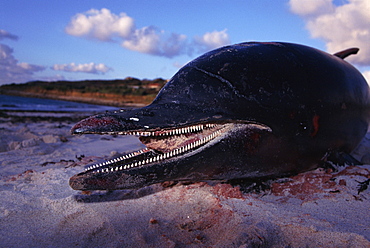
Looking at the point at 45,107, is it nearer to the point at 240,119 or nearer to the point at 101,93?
the point at 101,93

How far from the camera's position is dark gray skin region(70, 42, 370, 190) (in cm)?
228

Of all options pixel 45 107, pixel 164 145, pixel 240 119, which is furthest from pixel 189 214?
pixel 45 107

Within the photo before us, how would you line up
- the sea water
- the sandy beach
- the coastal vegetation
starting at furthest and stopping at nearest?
the coastal vegetation < the sea water < the sandy beach

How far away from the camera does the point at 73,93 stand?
43625 mm

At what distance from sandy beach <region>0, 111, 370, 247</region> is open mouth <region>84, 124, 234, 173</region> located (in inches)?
14.1

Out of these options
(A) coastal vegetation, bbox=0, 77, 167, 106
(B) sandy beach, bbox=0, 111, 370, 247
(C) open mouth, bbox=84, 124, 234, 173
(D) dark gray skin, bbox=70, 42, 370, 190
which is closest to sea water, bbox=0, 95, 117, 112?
(A) coastal vegetation, bbox=0, 77, 167, 106

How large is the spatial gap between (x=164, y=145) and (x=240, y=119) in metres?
0.77

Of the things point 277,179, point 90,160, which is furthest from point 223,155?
point 90,160

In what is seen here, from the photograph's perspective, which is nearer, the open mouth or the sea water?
the open mouth

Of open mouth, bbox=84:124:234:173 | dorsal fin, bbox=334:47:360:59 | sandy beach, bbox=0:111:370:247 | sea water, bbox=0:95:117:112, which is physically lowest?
sea water, bbox=0:95:117:112

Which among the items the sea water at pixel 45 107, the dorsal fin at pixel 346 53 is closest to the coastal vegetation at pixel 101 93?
the sea water at pixel 45 107

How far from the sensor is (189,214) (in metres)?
2.34

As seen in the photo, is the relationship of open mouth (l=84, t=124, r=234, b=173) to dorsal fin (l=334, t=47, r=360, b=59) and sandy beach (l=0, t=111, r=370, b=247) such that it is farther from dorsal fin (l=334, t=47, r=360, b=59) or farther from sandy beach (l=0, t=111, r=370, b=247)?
dorsal fin (l=334, t=47, r=360, b=59)

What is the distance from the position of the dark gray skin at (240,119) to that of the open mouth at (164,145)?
0.03ft
